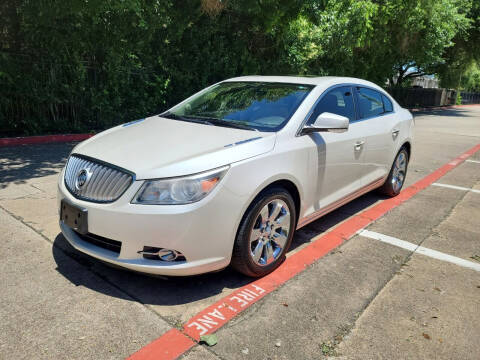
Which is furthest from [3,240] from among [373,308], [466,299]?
[466,299]

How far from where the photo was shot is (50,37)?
830 centimetres

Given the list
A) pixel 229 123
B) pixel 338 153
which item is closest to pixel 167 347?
pixel 229 123

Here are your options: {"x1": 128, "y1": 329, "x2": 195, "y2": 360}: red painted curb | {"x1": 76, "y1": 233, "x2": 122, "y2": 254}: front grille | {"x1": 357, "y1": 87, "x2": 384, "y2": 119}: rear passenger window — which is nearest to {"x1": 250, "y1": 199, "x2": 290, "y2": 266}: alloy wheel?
{"x1": 128, "y1": 329, "x2": 195, "y2": 360}: red painted curb

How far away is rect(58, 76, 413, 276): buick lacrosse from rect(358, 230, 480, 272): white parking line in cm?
52

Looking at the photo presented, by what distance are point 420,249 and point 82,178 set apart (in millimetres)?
3342

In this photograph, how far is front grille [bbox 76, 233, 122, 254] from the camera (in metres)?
2.85

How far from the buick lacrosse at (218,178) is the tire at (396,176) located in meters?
1.30

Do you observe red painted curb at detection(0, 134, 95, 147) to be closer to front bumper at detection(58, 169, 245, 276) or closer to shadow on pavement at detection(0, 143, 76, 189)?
shadow on pavement at detection(0, 143, 76, 189)

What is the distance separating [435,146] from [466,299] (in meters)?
9.22

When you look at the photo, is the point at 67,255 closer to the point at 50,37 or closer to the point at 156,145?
the point at 156,145

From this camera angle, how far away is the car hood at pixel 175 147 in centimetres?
281

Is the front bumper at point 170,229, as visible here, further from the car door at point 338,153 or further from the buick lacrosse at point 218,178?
the car door at point 338,153

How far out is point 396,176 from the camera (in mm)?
5773

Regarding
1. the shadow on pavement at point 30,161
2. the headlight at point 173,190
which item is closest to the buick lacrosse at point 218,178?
the headlight at point 173,190
